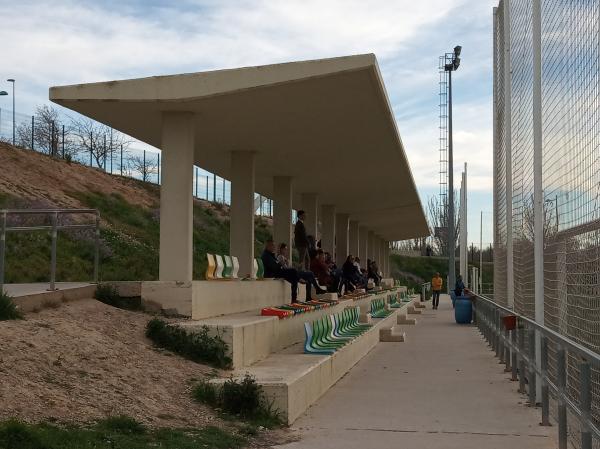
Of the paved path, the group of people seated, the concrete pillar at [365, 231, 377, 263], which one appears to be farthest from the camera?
the concrete pillar at [365, 231, 377, 263]

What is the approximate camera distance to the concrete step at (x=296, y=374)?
8.23 metres

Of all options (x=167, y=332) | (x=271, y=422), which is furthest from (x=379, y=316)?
(x=271, y=422)

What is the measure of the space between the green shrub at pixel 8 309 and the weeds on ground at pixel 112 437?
7.78ft

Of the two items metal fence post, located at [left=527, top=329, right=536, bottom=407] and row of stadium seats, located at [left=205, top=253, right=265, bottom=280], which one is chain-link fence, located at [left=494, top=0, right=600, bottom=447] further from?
row of stadium seats, located at [left=205, top=253, right=265, bottom=280]

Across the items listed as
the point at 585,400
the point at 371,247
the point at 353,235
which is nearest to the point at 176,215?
the point at 585,400

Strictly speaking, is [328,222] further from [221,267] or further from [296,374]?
[296,374]

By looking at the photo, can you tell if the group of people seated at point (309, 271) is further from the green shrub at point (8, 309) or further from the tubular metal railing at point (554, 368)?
the green shrub at point (8, 309)

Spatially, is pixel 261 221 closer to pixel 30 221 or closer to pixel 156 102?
pixel 30 221

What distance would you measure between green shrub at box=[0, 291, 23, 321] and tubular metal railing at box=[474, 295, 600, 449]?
16.5 feet

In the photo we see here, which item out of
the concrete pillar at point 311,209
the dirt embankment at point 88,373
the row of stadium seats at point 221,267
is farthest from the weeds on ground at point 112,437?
the concrete pillar at point 311,209

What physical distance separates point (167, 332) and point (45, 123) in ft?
117

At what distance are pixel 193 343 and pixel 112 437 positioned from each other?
3.67 meters

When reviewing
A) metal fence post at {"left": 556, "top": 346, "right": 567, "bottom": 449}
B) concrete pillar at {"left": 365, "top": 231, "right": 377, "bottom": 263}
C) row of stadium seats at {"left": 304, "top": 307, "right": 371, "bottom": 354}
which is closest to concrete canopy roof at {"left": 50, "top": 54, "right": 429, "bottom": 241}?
row of stadium seats at {"left": 304, "top": 307, "right": 371, "bottom": 354}

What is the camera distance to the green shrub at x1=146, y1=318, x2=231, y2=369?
9594mm
